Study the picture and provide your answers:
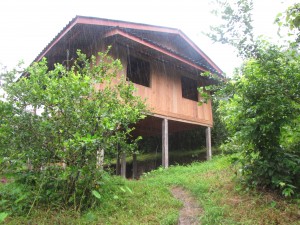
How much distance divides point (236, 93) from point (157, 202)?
8.41 ft

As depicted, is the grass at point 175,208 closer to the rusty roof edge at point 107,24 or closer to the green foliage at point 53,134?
the green foliage at point 53,134

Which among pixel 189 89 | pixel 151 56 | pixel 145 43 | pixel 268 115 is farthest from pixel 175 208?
pixel 189 89

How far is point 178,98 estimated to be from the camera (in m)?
9.93

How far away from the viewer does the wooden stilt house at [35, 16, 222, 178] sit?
761 centimetres

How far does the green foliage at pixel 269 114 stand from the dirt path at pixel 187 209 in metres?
1.15

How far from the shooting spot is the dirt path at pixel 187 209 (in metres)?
4.29

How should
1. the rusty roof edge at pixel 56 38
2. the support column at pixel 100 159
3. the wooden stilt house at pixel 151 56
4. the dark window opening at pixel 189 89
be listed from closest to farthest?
the support column at pixel 100 159
the rusty roof edge at pixel 56 38
the wooden stilt house at pixel 151 56
the dark window opening at pixel 189 89

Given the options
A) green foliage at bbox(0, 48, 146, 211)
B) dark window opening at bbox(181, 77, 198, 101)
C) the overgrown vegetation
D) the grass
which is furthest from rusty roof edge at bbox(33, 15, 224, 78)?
green foliage at bbox(0, 48, 146, 211)

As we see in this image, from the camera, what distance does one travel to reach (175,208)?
15.8 feet

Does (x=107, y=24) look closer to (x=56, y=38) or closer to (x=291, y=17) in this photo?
(x=56, y=38)

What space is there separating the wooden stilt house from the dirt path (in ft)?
7.14

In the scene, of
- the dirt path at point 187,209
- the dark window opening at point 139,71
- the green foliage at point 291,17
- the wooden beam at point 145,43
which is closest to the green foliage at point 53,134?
the dirt path at point 187,209

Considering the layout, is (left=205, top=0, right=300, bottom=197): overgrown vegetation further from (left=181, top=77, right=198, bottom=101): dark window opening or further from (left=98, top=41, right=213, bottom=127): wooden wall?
(left=181, top=77, right=198, bottom=101): dark window opening

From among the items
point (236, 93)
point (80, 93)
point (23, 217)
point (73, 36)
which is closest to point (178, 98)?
point (73, 36)
